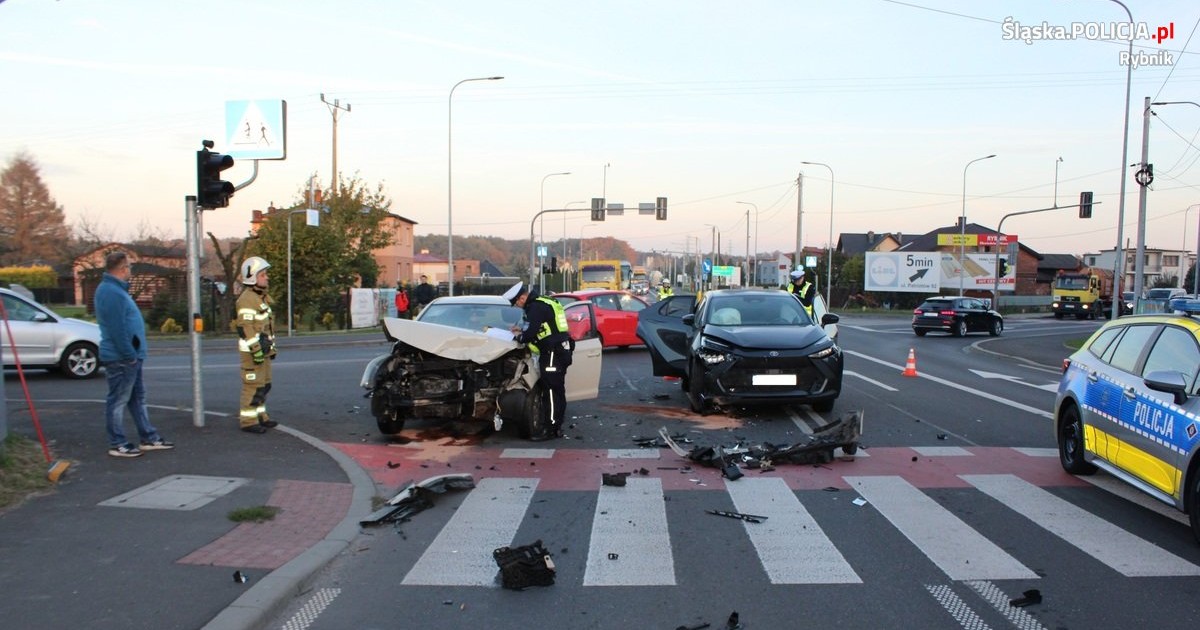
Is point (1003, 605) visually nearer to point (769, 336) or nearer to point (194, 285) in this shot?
point (769, 336)

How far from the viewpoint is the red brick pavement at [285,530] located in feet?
16.8

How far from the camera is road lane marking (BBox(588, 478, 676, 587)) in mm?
5046

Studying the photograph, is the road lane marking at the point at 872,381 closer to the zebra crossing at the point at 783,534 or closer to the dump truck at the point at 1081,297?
the zebra crossing at the point at 783,534

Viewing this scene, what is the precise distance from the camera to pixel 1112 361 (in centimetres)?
714

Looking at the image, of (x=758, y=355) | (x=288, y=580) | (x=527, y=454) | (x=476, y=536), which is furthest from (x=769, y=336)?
(x=288, y=580)

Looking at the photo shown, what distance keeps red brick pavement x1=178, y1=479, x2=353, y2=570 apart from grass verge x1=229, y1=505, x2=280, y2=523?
0.05 meters

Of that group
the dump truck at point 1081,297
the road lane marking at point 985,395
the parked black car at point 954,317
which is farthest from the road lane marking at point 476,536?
the dump truck at point 1081,297

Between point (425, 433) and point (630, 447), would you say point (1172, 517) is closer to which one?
point (630, 447)

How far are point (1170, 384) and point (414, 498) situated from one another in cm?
557

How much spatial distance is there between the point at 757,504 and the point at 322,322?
3339 cm

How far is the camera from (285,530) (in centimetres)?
577

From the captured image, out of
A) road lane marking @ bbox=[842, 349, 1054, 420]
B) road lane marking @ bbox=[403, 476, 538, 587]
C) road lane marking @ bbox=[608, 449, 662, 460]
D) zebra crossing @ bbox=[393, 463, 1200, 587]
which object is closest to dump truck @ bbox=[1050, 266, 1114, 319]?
road lane marking @ bbox=[842, 349, 1054, 420]

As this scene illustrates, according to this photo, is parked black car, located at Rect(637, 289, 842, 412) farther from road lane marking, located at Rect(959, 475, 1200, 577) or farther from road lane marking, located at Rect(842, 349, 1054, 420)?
road lane marking, located at Rect(842, 349, 1054, 420)

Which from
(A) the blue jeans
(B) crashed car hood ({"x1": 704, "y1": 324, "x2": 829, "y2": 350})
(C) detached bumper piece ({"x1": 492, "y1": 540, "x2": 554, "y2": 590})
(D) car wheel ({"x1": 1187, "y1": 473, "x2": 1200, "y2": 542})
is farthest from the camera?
(B) crashed car hood ({"x1": 704, "y1": 324, "x2": 829, "y2": 350})
